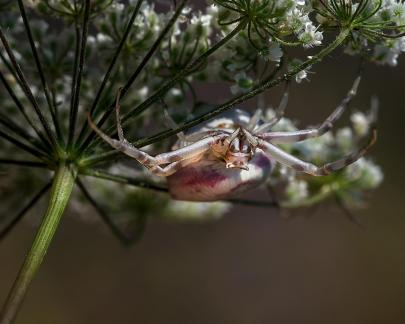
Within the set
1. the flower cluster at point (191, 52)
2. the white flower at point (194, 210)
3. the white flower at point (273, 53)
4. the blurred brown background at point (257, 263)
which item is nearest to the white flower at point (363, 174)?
the flower cluster at point (191, 52)

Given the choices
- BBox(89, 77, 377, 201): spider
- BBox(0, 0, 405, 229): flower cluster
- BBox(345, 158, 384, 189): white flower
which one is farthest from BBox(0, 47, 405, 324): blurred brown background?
BBox(89, 77, 377, 201): spider

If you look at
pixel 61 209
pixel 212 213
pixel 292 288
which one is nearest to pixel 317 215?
pixel 292 288

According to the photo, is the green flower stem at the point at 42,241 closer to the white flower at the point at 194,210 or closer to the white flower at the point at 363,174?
the white flower at the point at 194,210

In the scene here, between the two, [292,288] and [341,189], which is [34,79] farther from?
[292,288]

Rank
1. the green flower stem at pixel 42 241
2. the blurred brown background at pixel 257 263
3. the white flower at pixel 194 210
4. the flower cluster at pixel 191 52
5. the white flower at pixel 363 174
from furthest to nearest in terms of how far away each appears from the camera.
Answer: the blurred brown background at pixel 257 263
the white flower at pixel 194 210
the white flower at pixel 363 174
the flower cluster at pixel 191 52
the green flower stem at pixel 42 241

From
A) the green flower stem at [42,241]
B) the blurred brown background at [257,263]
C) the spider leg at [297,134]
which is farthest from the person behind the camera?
the blurred brown background at [257,263]

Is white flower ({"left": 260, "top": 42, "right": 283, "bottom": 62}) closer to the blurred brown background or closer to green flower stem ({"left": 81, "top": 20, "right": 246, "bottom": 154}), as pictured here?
green flower stem ({"left": 81, "top": 20, "right": 246, "bottom": 154})

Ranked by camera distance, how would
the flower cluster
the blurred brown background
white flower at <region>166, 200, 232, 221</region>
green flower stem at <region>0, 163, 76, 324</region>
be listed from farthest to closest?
the blurred brown background, white flower at <region>166, 200, 232, 221</region>, the flower cluster, green flower stem at <region>0, 163, 76, 324</region>

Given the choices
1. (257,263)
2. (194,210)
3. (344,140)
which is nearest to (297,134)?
(344,140)
